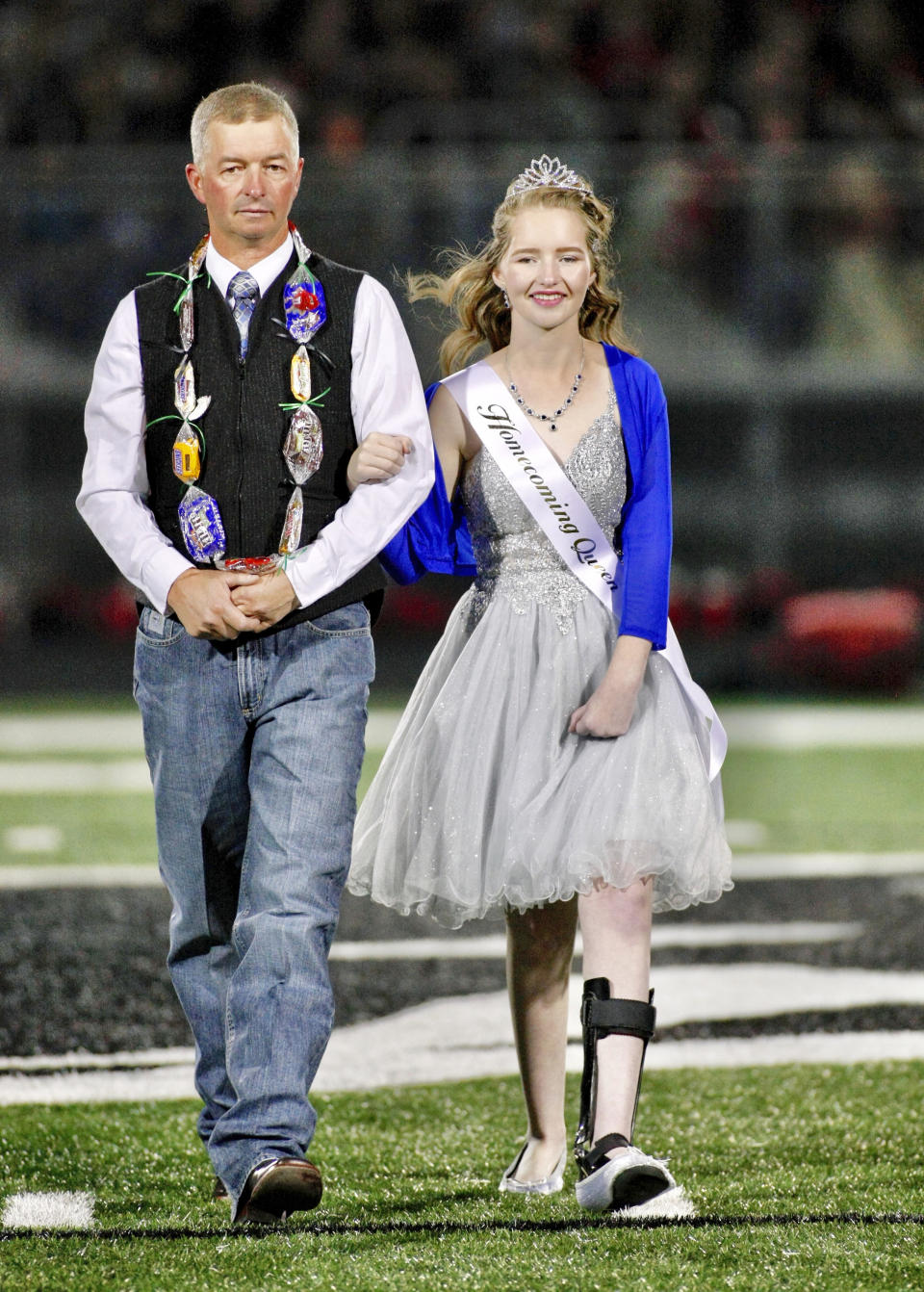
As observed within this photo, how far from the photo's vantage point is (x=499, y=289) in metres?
3.59

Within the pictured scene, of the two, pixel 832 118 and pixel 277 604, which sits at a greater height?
pixel 832 118

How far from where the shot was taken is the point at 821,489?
46.1ft

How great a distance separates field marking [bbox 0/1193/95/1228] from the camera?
3121 millimetres

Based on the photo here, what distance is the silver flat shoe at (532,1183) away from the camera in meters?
3.35

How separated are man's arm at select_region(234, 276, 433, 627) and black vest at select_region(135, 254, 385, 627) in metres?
0.03

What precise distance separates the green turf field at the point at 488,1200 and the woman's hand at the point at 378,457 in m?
1.22

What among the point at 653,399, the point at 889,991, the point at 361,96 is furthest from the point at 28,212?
the point at 653,399

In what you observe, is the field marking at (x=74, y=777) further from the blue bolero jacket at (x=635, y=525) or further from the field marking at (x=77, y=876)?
the blue bolero jacket at (x=635, y=525)

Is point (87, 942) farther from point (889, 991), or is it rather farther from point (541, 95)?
point (541, 95)

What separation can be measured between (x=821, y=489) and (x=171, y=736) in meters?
11.4

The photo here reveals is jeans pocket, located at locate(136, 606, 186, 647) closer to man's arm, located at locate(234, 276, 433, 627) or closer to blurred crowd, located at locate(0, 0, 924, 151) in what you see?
man's arm, located at locate(234, 276, 433, 627)

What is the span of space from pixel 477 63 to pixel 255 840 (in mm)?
14850

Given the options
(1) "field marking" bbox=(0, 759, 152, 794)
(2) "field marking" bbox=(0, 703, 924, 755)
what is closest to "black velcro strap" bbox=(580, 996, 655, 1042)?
(1) "field marking" bbox=(0, 759, 152, 794)

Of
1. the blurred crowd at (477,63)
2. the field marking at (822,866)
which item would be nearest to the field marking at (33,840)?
the field marking at (822,866)
